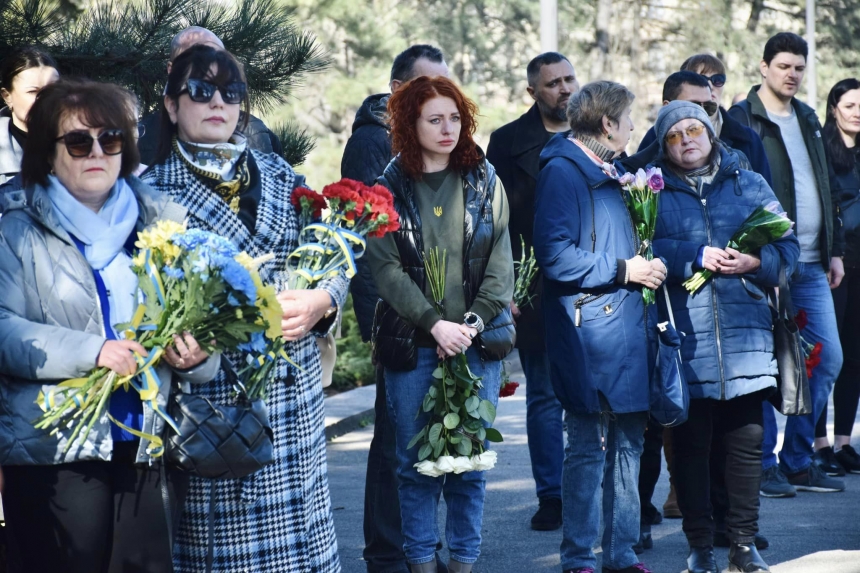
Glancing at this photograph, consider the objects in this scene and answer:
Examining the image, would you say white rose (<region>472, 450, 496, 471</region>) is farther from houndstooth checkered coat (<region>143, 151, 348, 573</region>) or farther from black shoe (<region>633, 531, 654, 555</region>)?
black shoe (<region>633, 531, 654, 555</region>)

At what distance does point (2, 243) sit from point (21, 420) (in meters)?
0.52

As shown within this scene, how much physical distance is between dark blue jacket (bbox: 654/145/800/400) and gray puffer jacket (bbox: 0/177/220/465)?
251cm

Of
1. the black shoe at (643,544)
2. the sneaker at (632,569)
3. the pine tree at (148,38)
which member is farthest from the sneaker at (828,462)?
the pine tree at (148,38)

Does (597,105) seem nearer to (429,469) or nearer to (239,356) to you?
(429,469)

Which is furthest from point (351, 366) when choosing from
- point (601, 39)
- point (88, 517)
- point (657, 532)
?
point (601, 39)

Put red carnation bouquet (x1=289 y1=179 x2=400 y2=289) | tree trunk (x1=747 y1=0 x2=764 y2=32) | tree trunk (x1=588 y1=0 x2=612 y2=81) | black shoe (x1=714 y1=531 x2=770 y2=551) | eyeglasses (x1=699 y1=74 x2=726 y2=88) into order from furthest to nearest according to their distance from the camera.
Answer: tree trunk (x1=747 y1=0 x2=764 y2=32) < tree trunk (x1=588 y1=0 x2=612 y2=81) < eyeglasses (x1=699 y1=74 x2=726 y2=88) < black shoe (x1=714 y1=531 x2=770 y2=551) < red carnation bouquet (x1=289 y1=179 x2=400 y2=289)

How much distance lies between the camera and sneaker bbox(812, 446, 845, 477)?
24.9ft

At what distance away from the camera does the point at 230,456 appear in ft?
11.6

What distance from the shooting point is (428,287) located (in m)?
5.09

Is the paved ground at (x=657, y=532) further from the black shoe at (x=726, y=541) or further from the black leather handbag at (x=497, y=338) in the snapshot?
the black leather handbag at (x=497, y=338)

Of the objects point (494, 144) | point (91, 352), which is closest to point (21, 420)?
point (91, 352)

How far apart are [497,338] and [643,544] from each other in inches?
63.2

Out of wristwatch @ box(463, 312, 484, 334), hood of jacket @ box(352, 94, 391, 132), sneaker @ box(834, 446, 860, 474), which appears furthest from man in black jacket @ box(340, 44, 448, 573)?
sneaker @ box(834, 446, 860, 474)

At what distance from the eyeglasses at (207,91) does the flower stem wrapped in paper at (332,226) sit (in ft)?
1.30
